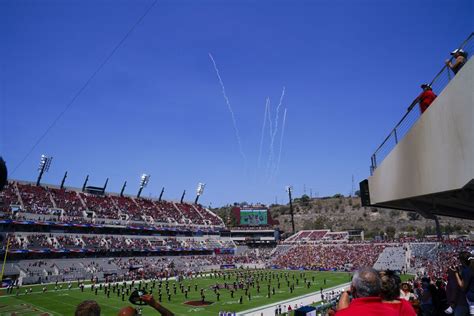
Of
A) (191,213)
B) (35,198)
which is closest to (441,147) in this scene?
(35,198)

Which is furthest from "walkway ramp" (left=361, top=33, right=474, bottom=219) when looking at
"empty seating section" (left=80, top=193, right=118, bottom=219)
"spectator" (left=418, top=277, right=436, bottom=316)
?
"empty seating section" (left=80, top=193, right=118, bottom=219)

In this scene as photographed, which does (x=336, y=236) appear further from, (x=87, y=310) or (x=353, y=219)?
(x=87, y=310)

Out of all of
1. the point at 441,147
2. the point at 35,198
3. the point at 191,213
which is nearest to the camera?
the point at 441,147

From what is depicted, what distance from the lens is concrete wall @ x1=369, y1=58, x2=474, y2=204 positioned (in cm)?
375

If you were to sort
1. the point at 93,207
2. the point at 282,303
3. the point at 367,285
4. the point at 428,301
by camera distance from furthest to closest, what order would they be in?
the point at 93,207, the point at 282,303, the point at 428,301, the point at 367,285

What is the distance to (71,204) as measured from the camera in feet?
197

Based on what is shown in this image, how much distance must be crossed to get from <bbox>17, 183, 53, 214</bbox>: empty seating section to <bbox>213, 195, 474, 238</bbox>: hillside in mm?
69197

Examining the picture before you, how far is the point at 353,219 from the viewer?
120m

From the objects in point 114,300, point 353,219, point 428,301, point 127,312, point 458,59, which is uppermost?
point 353,219

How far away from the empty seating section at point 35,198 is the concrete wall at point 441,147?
5590 centimetres

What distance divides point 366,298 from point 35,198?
62.0 metres

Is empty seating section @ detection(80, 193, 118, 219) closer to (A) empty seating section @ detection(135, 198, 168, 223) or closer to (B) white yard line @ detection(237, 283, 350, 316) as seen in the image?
(A) empty seating section @ detection(135, 198, 168, 223)

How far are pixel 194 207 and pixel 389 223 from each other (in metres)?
57.9

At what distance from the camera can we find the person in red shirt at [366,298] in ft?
7.75
